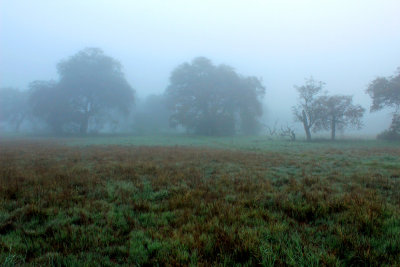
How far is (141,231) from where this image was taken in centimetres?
367

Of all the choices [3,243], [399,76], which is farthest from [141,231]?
[399,76]

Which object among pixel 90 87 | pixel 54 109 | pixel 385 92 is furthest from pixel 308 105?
pixel 54 109

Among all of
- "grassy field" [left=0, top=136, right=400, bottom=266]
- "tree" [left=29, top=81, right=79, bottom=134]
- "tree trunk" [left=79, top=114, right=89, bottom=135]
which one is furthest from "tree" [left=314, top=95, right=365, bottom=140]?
"tree" [left=29, top=81, right=79, bottom=134]

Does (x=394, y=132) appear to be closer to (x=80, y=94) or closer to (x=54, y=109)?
(x=80, y=94)

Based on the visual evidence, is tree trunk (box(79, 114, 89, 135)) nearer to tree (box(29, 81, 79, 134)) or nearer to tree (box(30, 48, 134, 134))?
tree (box(30, 48, 134, 134))

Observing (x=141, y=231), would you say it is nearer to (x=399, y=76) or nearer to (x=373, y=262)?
(x=373, y=262)

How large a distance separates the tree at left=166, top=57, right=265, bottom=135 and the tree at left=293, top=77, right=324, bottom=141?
14240 millimetres

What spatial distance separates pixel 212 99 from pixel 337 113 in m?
24.9

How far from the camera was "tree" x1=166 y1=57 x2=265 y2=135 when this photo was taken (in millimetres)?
48281

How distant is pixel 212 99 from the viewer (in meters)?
50.3

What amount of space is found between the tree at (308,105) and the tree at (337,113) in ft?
2.57

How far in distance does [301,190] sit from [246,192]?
159 centimetres

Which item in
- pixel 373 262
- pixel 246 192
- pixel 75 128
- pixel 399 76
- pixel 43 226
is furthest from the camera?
pixel 75 128

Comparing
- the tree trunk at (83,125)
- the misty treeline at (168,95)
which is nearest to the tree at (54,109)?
the misty treeline at (168,95)
